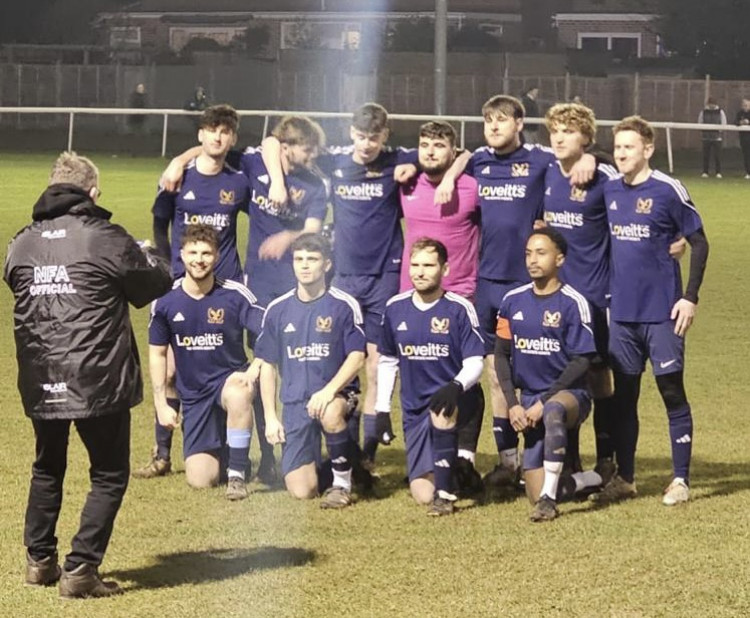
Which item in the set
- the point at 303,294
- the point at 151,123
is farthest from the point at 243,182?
the point at 151,123

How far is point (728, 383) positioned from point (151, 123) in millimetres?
37817

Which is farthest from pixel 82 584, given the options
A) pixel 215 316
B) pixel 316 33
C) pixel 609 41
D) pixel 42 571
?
pixel 609 41

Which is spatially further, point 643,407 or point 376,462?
point 643,407

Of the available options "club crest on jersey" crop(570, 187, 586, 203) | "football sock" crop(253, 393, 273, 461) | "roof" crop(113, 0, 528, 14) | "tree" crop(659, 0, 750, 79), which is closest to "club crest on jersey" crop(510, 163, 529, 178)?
"club crest on jersey" crop(570, 187, 586, 203)

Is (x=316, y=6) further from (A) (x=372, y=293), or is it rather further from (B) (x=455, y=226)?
(B) (x=455, y=226)

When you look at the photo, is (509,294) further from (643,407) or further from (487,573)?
(643,407)

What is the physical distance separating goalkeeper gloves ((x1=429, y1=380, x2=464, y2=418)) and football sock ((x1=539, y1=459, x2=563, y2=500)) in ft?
1.87

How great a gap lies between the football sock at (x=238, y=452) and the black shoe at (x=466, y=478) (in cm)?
118

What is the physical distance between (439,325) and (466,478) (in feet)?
2.89

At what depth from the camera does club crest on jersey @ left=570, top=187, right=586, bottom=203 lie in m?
9.05

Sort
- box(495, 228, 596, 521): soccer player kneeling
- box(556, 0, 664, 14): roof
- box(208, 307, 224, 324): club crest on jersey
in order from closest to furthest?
box(495, 228, 596, 521): soccer player kneeling
box(208, 307, 224, 324): club crest on jersey
box(556, 0, 664, 14): roof

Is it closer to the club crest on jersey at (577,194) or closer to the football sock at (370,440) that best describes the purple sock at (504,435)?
the football sock at (370,440)

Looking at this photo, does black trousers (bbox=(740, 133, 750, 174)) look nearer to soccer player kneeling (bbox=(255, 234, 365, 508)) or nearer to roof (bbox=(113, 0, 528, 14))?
soccer player kneeling (bbox=(255, 234, 365, 508))

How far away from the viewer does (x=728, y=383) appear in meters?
12.6
